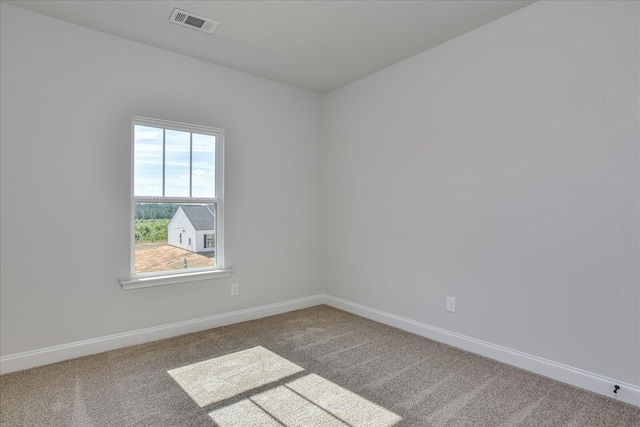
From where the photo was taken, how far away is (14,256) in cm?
256

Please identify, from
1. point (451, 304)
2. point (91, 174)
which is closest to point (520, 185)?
point (451, 304)

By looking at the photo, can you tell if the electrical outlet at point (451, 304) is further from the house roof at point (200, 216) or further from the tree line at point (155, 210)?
the tree line at point (155, 210)

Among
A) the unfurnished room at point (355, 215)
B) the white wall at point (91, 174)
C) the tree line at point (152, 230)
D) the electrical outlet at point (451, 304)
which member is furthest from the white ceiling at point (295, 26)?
the electrical outlet at point (451, 304)

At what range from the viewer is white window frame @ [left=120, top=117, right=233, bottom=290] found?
3.07m

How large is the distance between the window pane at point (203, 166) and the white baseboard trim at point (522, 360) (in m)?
2.21

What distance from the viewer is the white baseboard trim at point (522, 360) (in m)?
2.15

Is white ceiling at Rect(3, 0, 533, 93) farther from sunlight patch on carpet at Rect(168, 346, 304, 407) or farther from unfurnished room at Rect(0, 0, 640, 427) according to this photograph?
sunlight patch on carpet at Rect(168, 346, 304, 407)

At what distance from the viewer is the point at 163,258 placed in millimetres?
3289

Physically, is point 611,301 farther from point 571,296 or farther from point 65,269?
point 65,269

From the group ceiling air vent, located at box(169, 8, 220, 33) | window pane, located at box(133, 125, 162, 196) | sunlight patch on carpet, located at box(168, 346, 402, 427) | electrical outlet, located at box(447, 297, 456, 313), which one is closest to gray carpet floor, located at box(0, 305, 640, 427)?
sunlight patch on carpet, located at box(168, 346, 402, 427)

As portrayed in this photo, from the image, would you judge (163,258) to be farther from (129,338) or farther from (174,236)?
(129,338)

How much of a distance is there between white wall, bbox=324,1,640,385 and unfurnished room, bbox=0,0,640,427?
0.02m

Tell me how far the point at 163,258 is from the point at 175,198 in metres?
0.59

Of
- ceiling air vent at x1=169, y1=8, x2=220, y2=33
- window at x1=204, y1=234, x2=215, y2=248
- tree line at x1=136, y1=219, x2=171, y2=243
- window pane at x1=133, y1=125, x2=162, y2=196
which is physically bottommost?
window at x1=204, y1=234, x2=215, y2=248
